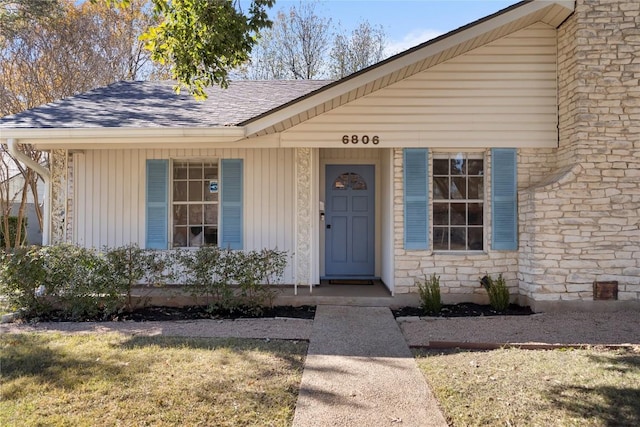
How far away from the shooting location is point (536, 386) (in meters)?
3.72

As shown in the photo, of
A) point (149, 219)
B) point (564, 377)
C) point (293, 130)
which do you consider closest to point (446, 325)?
point (564, 377)

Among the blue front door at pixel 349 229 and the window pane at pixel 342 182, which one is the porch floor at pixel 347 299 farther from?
the window pane at pixel 342 182

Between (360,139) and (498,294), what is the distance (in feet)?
10.5

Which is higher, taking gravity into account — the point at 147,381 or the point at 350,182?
the point at 350,182

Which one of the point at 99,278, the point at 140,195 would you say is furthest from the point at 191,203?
the point at 99,278

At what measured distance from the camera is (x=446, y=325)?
6066 millimetres

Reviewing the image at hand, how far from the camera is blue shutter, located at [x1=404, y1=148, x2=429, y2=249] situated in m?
7.27

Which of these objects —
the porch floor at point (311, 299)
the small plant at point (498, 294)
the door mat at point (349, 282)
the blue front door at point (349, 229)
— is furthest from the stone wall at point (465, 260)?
the blue front door at point (349, 229)

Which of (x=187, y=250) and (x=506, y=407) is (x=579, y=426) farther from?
(x=187, y=250)

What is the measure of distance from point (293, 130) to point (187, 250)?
9.01ft

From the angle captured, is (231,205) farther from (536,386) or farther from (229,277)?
(536,386)

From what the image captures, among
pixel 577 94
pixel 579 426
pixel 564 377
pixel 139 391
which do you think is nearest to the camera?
pixel 579 426

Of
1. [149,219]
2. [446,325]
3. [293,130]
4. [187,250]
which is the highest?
[293,130]

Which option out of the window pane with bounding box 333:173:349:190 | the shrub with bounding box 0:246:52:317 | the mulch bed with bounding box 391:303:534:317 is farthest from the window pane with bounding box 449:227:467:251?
the shrub with bounding box 0:246:52:317
